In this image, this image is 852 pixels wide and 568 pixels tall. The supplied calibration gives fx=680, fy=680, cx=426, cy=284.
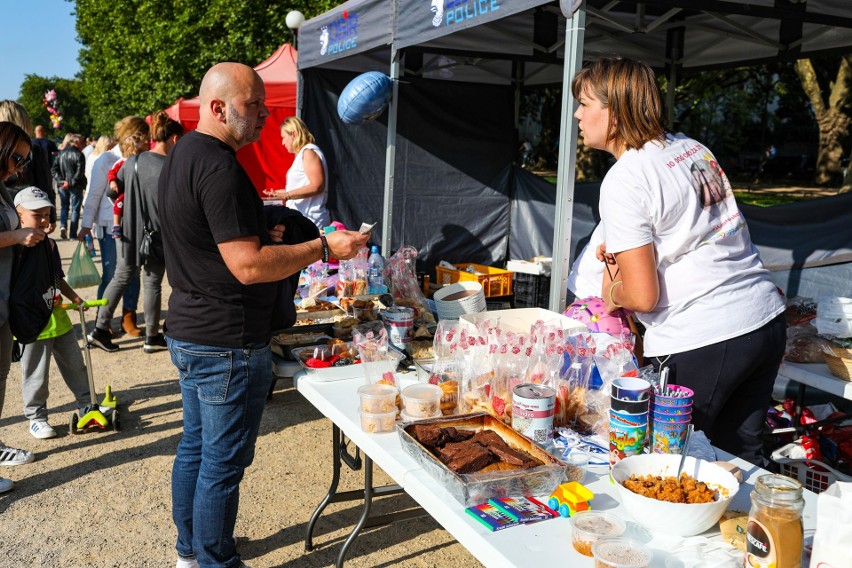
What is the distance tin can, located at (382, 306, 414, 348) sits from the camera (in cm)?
310

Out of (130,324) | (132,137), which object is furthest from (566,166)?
(130,324)

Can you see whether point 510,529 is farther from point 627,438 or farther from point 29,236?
point 29,236

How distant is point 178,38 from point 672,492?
17.3 m

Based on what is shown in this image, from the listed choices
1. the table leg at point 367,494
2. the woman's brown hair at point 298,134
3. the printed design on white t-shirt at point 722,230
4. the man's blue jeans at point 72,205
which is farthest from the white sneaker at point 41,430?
the man's blue jeans at point 72,205

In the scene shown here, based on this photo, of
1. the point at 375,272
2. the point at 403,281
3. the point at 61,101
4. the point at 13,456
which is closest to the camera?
the point at 13,456

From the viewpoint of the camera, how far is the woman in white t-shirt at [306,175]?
5367 millimetres

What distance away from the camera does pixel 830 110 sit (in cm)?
1369

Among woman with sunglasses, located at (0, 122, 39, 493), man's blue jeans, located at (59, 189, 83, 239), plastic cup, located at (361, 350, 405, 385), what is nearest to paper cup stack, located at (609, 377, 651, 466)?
plastic cup, located at (361, 350, 405, 385)

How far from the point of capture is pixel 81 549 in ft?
9.75

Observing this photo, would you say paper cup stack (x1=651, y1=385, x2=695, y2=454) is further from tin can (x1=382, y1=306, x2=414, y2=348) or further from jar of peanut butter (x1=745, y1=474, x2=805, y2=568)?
tin can (x1=382, y1=306, x2=414, y2=348)

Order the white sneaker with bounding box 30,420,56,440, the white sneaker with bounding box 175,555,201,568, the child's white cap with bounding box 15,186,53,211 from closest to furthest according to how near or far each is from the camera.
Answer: the white sneaker with bounding box 175,555,201,568 < the child's white cap with bounding box 15,186,53,211 < the white sneaker with bounding box 30,420,56,440

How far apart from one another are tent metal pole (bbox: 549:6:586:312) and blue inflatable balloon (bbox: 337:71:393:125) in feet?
7.72

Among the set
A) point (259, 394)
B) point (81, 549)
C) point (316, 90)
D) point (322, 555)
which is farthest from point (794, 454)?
point (316, 90)

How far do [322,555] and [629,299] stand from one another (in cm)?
180
